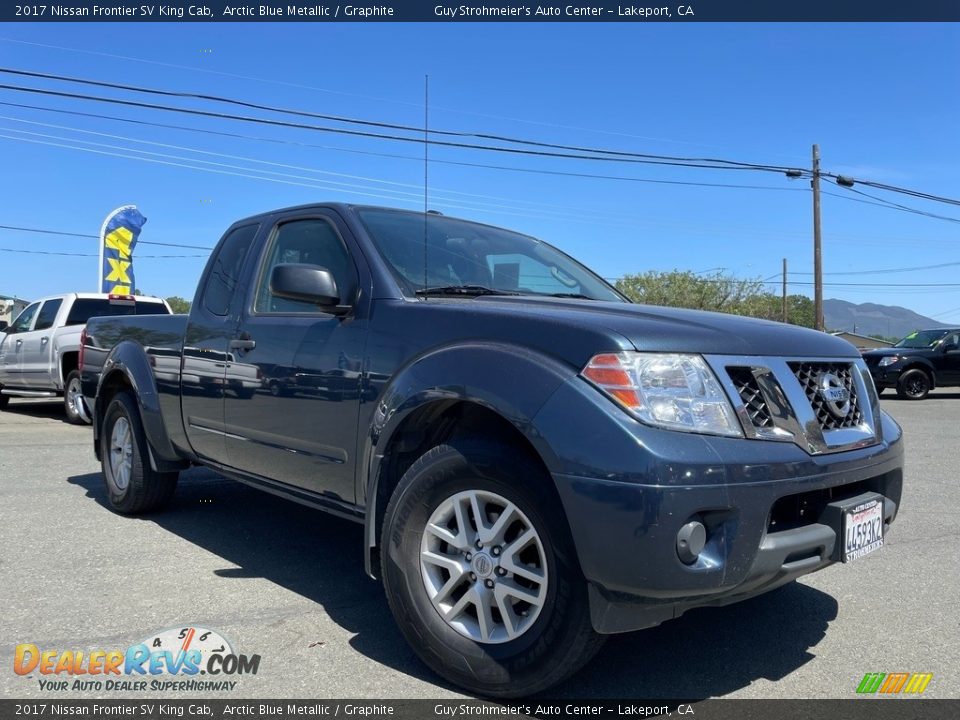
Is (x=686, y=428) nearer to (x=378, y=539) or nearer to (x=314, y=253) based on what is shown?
(x=378, y=539)

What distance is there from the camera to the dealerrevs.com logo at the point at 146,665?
9.44 feet

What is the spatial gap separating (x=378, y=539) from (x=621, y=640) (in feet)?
3.70

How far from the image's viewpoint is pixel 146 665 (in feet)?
9.93

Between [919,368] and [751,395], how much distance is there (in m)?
17.1

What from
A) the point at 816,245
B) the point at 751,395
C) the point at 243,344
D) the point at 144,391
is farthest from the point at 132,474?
the point at 816,245

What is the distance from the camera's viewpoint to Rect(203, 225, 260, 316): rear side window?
4.40 m

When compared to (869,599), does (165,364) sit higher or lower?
higher

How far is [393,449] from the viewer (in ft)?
10.3

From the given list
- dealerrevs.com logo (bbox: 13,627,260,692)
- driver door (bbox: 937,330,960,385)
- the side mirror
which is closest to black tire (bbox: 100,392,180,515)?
dealerrevs.com logo (bbox: 13,627,260,692)

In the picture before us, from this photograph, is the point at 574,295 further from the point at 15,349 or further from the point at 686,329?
the point at 15,349

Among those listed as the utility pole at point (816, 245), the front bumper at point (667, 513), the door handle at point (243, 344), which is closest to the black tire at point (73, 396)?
the door handle at point (243, 344)

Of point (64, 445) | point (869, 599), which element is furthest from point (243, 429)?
point (64, 445)

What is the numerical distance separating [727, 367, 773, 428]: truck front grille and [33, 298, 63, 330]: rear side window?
11.7m

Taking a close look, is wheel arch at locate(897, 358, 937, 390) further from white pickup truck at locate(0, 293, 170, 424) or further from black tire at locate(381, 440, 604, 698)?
black tire at locate(381, 440, 604, 698)
